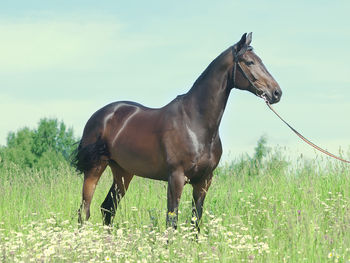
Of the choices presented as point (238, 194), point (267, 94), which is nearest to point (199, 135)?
point (267, 94)

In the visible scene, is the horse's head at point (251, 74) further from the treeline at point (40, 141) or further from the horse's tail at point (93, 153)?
the treeline at point (40, 141)

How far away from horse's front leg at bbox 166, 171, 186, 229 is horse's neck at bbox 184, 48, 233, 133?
764 millimetres

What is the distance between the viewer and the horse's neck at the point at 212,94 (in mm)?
6309

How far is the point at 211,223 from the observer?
587cm

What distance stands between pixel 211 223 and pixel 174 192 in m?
0.66

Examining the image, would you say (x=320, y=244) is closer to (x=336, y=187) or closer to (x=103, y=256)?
(x=103, y=256)

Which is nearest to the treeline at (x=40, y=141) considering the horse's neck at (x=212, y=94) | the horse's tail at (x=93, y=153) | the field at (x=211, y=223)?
the field at (x=211, y=223)

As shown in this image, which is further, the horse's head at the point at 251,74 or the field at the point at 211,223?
the horse's head at the point at 251,74

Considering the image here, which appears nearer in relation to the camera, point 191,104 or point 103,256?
point 103,256

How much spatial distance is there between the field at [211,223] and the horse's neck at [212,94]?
3.86 feet

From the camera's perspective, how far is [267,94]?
6297 mm

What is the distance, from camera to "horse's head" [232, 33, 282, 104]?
6.25m

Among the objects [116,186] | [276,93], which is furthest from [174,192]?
[276,93]

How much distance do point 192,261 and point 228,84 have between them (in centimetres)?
250
